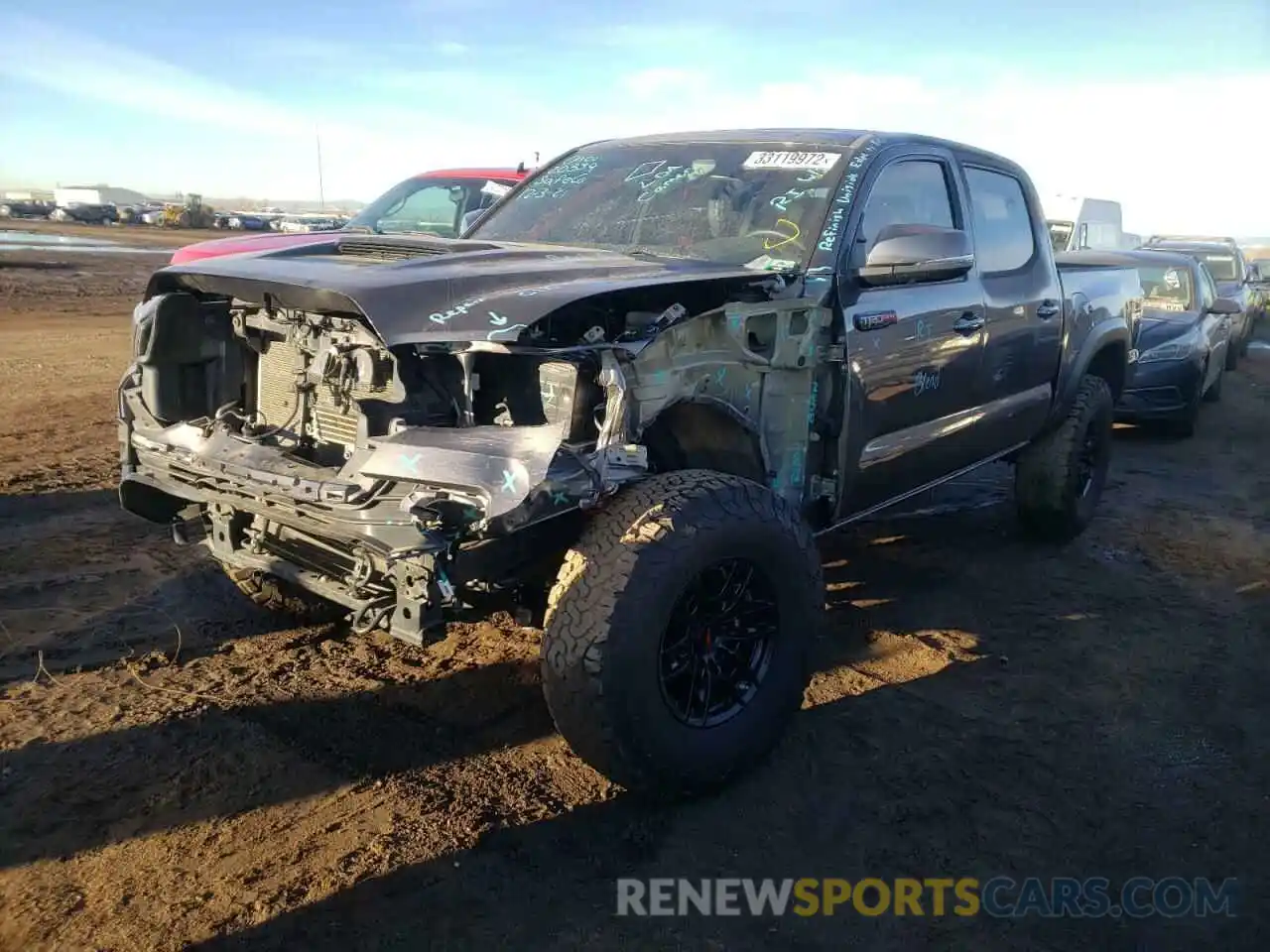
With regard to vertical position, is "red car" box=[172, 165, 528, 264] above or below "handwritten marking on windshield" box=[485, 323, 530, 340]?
above

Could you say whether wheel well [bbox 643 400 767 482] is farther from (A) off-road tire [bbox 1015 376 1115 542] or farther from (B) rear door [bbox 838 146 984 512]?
(A) off-road tire [bbox 1015 376 1115 542]

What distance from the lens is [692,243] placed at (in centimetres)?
389

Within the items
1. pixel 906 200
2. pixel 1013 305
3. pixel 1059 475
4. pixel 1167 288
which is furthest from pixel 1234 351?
pixel 906 200

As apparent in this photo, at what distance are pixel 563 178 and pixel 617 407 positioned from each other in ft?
7.08

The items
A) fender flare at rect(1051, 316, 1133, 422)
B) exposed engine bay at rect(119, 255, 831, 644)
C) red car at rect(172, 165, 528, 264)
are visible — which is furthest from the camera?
red car at rect(172, 165, 528, 264)

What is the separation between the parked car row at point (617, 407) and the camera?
8.82 ft

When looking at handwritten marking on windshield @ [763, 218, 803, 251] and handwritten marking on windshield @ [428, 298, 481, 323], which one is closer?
handwritten marking on windshield @ [428, 298, 481, 323]

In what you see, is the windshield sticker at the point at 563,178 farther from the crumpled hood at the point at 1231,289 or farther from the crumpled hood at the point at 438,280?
the crumpled hood at the point at 1231,289

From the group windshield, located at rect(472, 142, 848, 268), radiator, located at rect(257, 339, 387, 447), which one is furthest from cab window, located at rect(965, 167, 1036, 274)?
radiator, located at rect(257, 339, 387, 447)

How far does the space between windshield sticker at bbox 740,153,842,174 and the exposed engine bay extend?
0.73 meters

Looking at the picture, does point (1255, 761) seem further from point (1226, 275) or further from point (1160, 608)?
point (1226, 275)

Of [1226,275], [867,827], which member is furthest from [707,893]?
[1226,275]

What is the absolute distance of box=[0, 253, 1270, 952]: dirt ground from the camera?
2.50m

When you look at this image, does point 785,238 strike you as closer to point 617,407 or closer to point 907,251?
point 907,251
